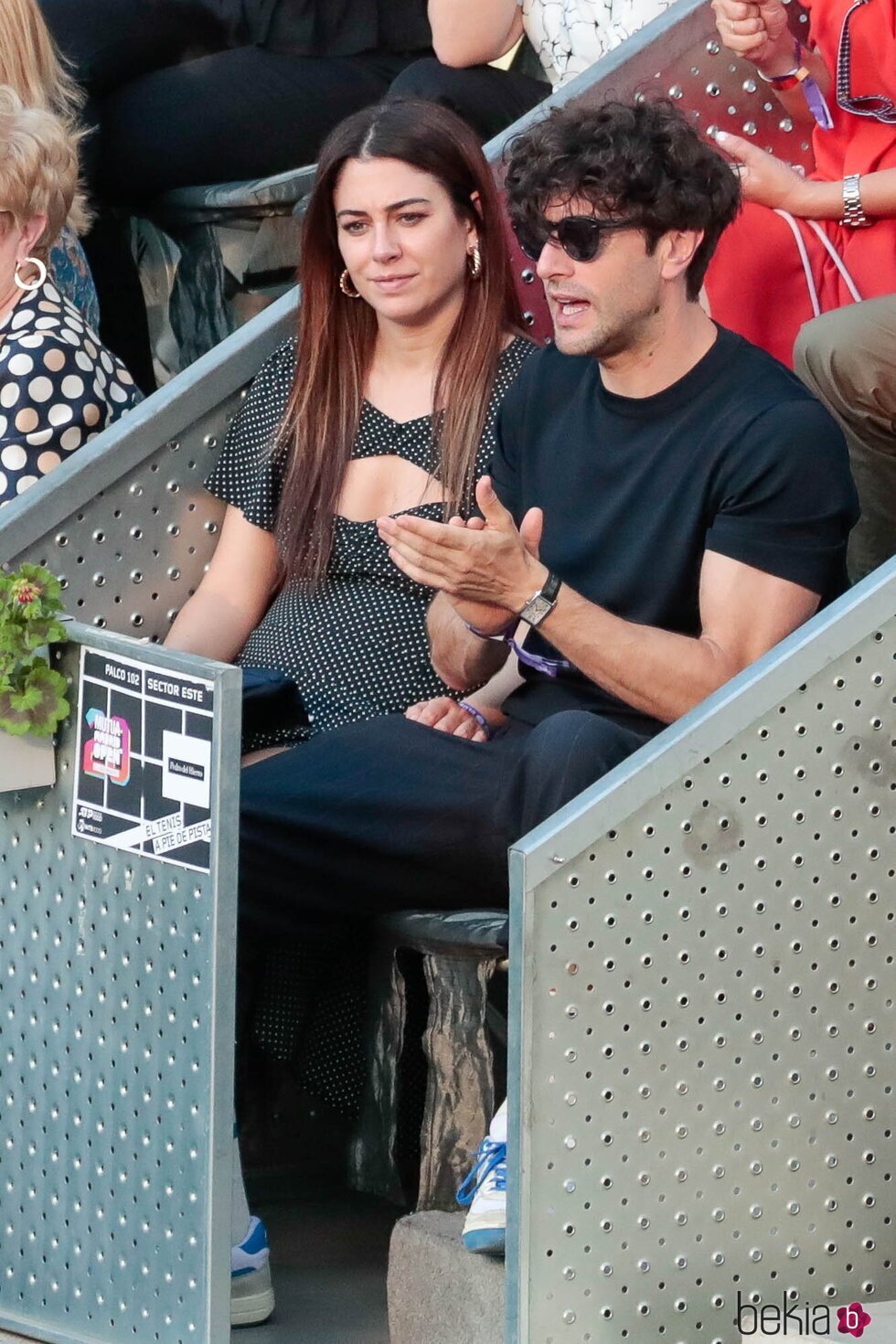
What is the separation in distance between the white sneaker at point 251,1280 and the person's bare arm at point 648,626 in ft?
2.80

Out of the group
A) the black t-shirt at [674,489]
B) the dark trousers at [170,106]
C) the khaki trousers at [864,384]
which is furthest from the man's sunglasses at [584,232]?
the dark trousers at [170,106]

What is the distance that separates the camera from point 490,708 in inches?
133

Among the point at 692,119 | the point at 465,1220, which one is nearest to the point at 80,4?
the point at 692,119

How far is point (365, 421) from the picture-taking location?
3.66 m

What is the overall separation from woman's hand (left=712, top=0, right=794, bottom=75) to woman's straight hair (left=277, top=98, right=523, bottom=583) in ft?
1.48

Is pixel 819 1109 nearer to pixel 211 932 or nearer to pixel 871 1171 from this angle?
pixel 871 1171

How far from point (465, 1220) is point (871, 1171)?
492mm

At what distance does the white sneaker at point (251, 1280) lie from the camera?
297 cm

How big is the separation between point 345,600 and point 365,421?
30 centimetres

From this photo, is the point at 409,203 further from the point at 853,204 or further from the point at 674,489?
the point at 674,489

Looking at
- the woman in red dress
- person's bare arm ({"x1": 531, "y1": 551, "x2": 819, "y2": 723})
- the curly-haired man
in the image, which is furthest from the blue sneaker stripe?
the woman in red dress

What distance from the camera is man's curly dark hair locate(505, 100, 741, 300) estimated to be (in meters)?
3.09

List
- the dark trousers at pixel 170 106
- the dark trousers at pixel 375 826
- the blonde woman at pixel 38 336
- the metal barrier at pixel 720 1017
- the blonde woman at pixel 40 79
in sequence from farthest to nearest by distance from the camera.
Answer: the dark trousers at pixel 170 106
the blonde woman at pixel 40 79
the blonde woman at pixel 38 336
the dark trousers at pixel 375 826
the metal barrier at pixel 720 1017

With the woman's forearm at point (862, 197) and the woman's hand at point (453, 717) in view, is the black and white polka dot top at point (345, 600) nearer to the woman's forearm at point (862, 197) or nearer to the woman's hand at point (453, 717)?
the woman's hand at point (453, 717)
